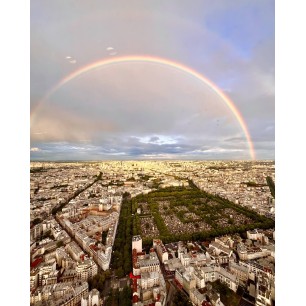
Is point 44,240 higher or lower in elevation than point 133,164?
lower

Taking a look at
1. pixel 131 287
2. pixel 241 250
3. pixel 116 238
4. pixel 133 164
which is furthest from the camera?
pixel 133 164

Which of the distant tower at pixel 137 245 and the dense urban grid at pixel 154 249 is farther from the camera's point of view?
the distant tower at pixel 137 245

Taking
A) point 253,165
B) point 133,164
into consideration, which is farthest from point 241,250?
point 253,165

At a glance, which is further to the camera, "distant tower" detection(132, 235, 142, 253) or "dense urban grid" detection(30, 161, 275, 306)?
"distant tower" detection(132, 235, 142, 253)

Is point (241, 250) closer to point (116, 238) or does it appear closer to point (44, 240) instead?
point (116, 238)

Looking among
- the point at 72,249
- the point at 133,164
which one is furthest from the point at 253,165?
the point at 72,249

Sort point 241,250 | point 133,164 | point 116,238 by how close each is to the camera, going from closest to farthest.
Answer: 1. point 241,250
2. point 116,238
3. point 133,164
